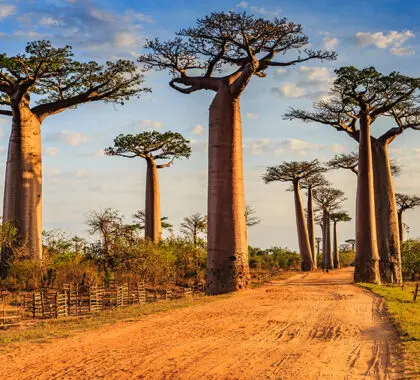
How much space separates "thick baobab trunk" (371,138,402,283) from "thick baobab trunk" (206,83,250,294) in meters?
7.93

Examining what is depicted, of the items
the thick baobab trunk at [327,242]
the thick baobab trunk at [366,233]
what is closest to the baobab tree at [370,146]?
→ the thick baobab trunk at [366,233]

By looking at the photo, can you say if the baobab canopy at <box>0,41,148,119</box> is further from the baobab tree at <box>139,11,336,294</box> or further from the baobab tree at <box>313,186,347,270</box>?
the baobab tree at <box>313,186,347,270</box>

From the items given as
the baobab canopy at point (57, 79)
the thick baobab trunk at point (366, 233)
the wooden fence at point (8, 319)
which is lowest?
the wooden fence at point (8, 319)

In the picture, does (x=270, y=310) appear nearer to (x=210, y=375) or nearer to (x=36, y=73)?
(x=210, y=375)

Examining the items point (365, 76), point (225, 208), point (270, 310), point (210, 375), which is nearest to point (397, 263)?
point (365, 76)

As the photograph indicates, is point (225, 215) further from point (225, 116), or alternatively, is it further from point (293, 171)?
point (293, 171)

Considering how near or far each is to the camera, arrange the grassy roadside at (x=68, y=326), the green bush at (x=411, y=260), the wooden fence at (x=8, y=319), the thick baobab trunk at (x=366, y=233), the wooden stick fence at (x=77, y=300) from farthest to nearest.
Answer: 1. the green bush at (x=411, y=260)
2. the thick baobab trunk at (x=366, y=233)
3. the wooden stick fence at (x=77, y=300)
4. the wooden fence at (x=8, y=319)
5. the grassy roadside at (x=68, y=326)

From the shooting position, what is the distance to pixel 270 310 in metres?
8.98

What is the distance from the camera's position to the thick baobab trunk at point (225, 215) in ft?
41.3

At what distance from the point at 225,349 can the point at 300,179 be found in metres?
24.4

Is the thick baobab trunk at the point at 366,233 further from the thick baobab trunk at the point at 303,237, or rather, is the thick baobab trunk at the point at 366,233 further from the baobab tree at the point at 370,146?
the thick baobab trunk at the point at 303,237

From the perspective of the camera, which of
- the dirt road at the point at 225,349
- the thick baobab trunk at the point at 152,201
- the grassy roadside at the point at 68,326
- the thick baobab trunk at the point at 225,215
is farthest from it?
the thick baobab trunk at the point at 152,201

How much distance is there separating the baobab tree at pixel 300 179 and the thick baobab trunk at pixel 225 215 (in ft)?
51.8

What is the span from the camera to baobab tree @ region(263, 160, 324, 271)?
28328 mm
